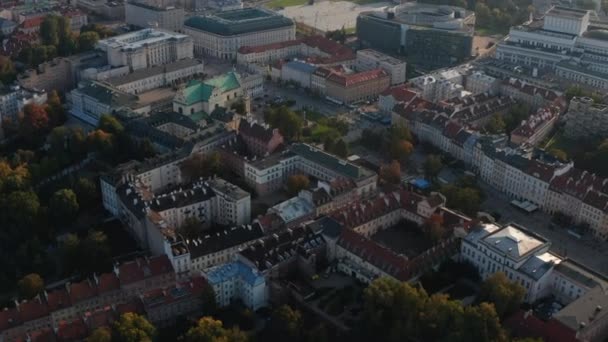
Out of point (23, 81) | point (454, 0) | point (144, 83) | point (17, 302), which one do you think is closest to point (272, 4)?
point (454, 0)

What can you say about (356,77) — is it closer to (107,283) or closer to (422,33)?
(422,33)

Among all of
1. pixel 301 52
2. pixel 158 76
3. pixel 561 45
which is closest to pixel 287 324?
pixel 158 76

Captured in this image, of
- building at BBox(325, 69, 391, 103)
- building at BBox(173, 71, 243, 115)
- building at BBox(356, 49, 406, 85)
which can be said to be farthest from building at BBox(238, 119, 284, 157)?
building at BBox(356, 49, 406, 85)

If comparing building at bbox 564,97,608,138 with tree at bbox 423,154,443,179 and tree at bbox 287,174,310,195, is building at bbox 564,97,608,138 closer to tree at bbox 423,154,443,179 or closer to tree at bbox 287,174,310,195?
tree at bbox 423,154,443,179

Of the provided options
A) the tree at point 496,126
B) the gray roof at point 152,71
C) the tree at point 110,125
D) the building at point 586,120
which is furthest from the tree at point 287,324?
the gray roof at point 152,71

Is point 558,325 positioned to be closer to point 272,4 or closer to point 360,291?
point 360,291

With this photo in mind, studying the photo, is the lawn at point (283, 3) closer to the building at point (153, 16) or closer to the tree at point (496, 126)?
the building at point (153, 16)
